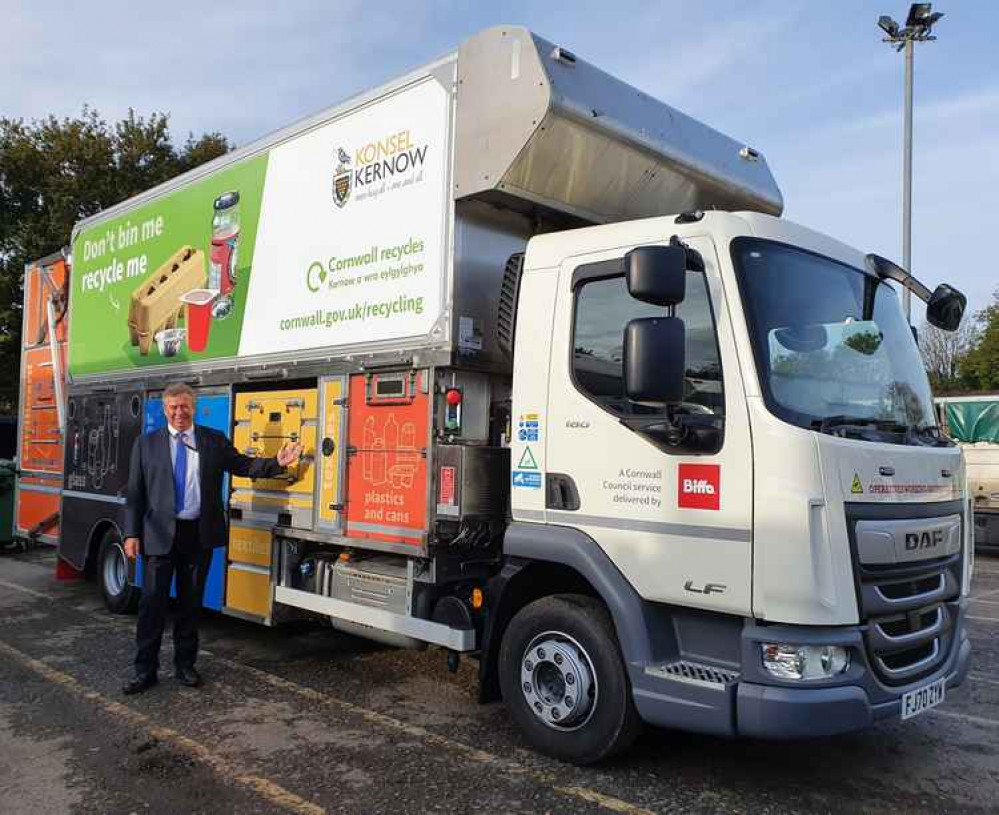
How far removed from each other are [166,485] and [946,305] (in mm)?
4850

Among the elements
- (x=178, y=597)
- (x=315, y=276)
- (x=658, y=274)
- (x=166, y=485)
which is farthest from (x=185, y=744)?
(x=658, y=274)

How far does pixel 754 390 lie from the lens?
3561 mm

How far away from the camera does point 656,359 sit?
3.50m

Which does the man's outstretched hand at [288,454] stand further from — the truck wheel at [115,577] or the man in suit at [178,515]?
the truck wheel at [115,577]

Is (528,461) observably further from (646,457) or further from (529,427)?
(646,457)

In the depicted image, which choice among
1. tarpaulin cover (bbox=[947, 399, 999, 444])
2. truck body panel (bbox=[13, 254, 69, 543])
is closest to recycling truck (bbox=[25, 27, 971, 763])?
truck body panel (bbox=[13, 254, 69, 543])

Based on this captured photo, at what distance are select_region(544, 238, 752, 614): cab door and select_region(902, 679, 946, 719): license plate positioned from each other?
2.78 ft

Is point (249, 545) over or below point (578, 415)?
below

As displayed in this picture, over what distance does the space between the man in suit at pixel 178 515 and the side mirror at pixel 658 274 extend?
117 inches

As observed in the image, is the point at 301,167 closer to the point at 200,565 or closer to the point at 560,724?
the point at 200,565

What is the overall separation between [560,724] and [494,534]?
111 centimetres

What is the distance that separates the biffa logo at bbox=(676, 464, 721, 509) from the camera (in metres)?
3.62

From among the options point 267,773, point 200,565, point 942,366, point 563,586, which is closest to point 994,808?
point 563,586

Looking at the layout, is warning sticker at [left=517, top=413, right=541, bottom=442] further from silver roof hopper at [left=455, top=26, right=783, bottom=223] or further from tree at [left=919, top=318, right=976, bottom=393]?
tree at [left=919, top=318, right=976, bottom=393]
